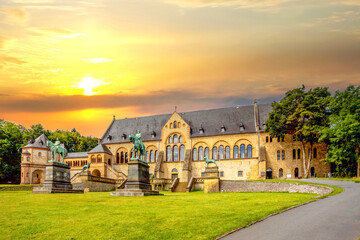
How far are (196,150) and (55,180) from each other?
37.7m

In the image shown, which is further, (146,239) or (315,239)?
(146,239)

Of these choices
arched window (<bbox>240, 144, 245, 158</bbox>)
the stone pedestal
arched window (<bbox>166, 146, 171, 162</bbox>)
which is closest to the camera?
the stone pedestal

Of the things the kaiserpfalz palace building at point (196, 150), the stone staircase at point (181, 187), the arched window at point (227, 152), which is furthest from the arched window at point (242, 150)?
the stone staircase at point (181, 187)

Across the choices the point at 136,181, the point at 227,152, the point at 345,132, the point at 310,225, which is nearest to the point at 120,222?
the point at 310,225

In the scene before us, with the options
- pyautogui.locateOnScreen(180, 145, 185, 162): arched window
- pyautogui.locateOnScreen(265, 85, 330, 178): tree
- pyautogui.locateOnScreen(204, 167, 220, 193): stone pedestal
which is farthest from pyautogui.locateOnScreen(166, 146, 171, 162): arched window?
pyautogui.locateOnScreen(204, 167, 220, 193): stone pedestal

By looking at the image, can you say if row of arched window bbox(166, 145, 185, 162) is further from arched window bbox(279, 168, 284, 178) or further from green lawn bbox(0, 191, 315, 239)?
green lawn bbox(0, 191, 315, 239)

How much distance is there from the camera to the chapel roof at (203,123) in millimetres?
71188

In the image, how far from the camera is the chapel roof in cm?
7119

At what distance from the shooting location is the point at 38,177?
84.2m

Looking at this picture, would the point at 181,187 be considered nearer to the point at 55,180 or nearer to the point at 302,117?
the point at 302,117

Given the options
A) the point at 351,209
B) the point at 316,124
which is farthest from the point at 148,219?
the point at 316,124

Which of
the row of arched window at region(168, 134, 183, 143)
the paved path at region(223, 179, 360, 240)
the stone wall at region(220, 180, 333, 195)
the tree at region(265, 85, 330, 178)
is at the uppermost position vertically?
the tree at region(265, 85, 330, 178)

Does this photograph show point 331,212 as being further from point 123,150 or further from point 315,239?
point 123,150

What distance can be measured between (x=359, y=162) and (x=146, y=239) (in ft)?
136
